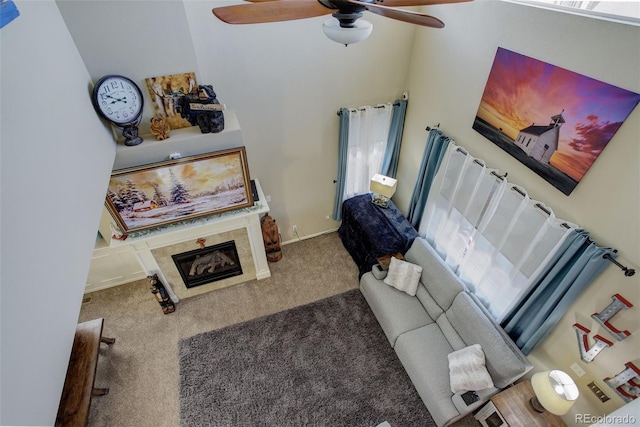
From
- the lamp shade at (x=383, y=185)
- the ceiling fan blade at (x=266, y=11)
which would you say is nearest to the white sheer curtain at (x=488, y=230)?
the lamp shade at (x=383, y=185)

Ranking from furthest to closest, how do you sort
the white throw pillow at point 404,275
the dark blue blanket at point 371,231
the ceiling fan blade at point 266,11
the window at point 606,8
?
the dark blue blanket at point 371,231, the white throw pillow at point 404,275, the window at point 606,8, the ceiling fan blade at point 266,11

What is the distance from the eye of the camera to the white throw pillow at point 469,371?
9.38 ft

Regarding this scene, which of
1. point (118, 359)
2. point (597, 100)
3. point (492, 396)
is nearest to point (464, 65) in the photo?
point (597, 100)

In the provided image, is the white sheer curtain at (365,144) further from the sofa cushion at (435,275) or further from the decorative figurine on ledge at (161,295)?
the decorative figurine on ledge at (161,295)

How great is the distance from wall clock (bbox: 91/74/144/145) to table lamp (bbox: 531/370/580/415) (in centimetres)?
401

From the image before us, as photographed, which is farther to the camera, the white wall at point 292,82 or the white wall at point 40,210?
the white wall at point 292,82

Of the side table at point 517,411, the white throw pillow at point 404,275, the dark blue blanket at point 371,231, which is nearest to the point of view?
the side table at point 517,411

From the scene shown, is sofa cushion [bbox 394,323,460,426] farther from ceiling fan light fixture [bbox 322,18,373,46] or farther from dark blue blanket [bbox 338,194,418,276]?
ceiling fan light fixture [bbox 322,18,373,46]

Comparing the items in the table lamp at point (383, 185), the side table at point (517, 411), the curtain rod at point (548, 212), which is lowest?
the side table at point (517, 411)

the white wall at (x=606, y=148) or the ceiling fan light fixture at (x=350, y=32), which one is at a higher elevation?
the ceiling fan light fixture at (x=350, y=32)

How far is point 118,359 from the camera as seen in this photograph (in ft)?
11.9

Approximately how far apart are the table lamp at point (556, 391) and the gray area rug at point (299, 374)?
1098 mm

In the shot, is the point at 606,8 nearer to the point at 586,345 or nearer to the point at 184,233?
the point at 586,345

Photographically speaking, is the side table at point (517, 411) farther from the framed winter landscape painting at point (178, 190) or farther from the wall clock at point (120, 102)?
the wall clock at point (120, 102)
